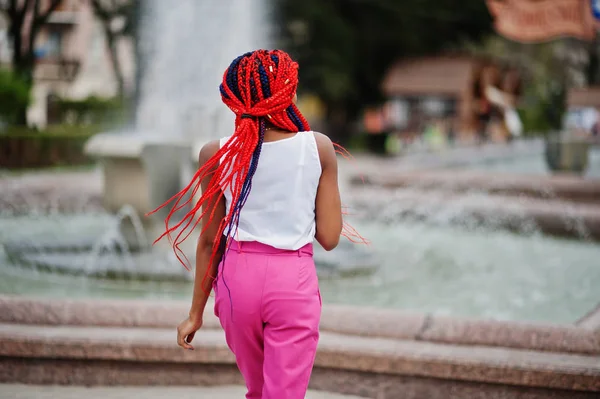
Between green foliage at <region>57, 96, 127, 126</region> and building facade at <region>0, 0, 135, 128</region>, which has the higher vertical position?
green foliage at <region>57, 96, 127, 126</region>

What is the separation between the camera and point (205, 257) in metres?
2.58

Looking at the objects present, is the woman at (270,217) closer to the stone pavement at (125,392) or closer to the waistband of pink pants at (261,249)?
the waistband of pink pants at (261,249)

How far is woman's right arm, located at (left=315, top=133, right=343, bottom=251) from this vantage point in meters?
2.46

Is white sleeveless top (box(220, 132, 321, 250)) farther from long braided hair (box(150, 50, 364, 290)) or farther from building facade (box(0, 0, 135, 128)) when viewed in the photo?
building facade (box(0, 0, 135, 128))

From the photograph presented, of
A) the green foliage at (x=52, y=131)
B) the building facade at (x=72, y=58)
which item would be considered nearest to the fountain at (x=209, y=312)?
the green foliage at (x=52, y=131)

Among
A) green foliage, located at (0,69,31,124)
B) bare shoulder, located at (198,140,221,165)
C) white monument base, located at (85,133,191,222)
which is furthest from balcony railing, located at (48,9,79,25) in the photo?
bare shoulder, located at (198,140,221,165)

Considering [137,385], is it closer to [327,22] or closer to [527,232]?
[527,232]

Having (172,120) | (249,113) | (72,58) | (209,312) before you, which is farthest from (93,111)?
(249,113)

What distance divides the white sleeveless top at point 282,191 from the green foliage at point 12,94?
18.6m

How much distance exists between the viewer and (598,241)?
892 cm

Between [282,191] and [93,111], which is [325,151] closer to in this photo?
[282,191]

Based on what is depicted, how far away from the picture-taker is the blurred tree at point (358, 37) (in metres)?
28.9

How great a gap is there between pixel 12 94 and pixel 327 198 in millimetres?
19009

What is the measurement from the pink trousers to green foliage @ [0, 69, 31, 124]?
Result: 61.1 feet
